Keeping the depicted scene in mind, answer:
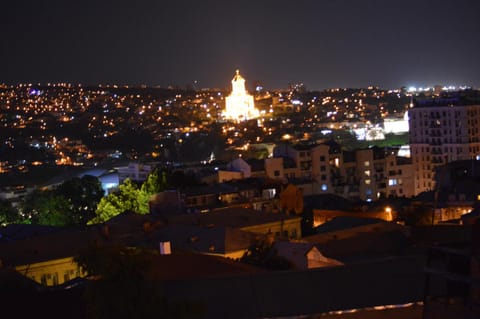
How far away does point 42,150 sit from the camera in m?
79.4

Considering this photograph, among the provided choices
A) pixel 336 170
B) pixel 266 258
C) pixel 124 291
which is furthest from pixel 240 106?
pixel 124 291

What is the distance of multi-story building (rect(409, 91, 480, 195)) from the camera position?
49062 mm

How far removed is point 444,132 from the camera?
50375 millimetres

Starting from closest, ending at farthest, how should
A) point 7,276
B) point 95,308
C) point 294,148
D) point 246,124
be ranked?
point 95,308, point 7,276, point 294,148, point 246,124

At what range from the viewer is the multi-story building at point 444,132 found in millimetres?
49062

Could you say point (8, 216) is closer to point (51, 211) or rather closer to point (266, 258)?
point (51, 211)

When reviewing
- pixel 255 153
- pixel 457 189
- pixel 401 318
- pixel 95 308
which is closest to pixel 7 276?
pixel 95 308

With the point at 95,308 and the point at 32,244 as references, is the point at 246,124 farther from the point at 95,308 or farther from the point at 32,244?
the point at 95,308

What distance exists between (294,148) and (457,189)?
14077mm

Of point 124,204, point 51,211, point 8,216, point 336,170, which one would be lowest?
point 8,216

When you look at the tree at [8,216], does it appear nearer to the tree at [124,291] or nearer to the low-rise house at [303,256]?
the low-rise house at [303,256]

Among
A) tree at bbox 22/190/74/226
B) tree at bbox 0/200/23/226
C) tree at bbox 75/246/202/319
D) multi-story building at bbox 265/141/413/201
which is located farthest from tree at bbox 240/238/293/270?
multi-story building at bbox 265/141/413/201

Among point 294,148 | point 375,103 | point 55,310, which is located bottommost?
point 55,310

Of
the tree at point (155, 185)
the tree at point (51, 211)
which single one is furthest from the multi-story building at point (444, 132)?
the tree at point (51, 211)
